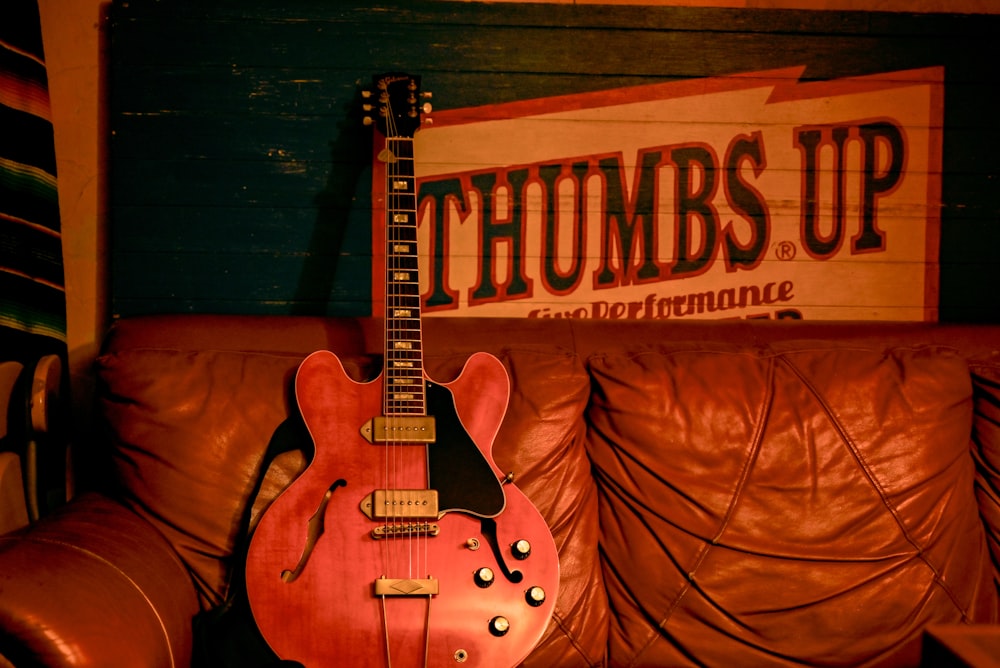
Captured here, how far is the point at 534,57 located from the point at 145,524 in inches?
58.5

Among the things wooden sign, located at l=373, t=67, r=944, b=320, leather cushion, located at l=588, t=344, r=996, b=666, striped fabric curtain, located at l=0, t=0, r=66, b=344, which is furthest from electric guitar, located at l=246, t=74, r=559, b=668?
striped fabric curtain, located at l=0, t=0, r=66, b=344

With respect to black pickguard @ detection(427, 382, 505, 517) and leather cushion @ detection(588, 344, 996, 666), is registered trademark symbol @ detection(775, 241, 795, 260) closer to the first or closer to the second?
leather cushion @ detection(588, 344, 996, 666)

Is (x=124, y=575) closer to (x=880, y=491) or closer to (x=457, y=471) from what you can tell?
(x=457, y=471)

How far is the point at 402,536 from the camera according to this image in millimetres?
1336

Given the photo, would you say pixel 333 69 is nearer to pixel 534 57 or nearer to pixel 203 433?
pixel 534 57

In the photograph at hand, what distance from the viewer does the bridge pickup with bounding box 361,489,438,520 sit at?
1338 mm

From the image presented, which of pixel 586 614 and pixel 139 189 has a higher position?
pixel 139 189

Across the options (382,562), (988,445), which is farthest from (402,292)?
(988,445)

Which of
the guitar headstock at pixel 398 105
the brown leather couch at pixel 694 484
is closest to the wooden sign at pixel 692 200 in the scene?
the guitar headstock at pixel 398 105

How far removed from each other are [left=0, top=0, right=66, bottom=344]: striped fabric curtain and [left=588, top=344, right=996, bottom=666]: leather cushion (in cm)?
139

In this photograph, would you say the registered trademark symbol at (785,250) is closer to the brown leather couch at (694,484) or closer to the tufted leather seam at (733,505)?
the brown leather couch at (694,484)

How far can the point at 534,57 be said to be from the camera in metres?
1.97

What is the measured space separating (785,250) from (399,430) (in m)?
1.27

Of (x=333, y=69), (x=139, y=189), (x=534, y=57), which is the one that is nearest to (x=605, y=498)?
(x=534, y=57)
